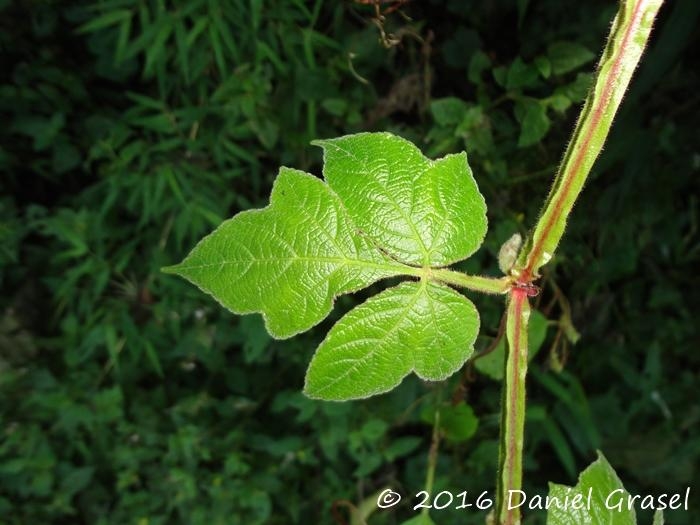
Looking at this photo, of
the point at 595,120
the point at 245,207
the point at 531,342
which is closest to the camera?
the point at 595,120

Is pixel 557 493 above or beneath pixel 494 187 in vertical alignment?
beneath

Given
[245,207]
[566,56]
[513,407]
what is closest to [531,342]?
[566,56]

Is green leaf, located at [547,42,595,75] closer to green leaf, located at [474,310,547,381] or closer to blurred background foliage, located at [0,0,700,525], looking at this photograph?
blurred background foliage, located at [0,0,700,525]

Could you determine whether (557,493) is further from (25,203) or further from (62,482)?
(25,203)

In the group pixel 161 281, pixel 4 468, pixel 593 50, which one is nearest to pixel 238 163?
pixel 161 281

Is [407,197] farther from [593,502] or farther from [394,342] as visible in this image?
[593,502]

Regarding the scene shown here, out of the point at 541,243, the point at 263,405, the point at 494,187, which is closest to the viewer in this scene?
the point at 541,243
